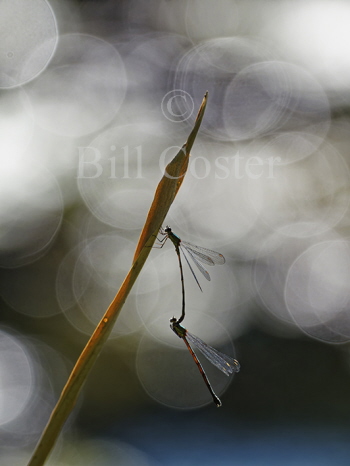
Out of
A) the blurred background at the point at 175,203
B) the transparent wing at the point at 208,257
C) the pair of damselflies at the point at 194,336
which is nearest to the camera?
the pair of damselflies at the point at 194,336

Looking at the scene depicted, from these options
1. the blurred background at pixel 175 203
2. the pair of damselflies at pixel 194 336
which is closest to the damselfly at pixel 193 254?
the pair of damselflies at pixel 194 336

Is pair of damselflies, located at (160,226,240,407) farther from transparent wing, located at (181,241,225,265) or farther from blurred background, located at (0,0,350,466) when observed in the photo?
blurred background, located at (0,0,350,466)

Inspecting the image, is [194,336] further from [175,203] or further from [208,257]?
[175,203]

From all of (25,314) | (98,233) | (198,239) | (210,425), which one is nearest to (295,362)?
(210,425)

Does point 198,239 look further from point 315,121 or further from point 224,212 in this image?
point 315,121

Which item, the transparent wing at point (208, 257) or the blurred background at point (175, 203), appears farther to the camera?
the blurred background at point (175, 203)

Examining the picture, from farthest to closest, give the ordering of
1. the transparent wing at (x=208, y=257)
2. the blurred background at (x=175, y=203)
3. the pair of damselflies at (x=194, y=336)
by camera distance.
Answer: the blurred background at (x=175, y=203), the transparent wing at (x=208, y=257), the pair of damselflies at (x=194, y=336)

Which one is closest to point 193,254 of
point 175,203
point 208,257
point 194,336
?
point 208,257

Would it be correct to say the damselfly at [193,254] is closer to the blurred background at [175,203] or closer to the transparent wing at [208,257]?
the transparent wing at [208,257]

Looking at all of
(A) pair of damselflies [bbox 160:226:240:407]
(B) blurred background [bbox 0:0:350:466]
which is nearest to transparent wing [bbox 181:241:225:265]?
(A) pair of damselflies [bbox 160:226:240:407]
